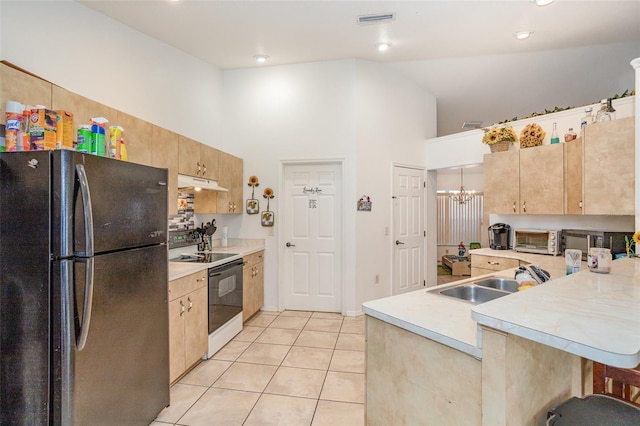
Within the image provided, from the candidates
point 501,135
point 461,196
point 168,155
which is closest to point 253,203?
point 168,155

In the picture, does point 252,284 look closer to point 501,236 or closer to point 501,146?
point 501,236

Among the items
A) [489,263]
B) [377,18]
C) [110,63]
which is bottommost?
[489,263]

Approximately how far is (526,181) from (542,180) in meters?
0.16

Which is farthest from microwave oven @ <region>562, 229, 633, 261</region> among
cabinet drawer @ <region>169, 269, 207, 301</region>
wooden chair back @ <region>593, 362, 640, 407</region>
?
cabinet drawer @ <region>169, 269, 207, 301</region>

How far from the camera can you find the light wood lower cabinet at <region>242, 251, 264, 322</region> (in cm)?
371

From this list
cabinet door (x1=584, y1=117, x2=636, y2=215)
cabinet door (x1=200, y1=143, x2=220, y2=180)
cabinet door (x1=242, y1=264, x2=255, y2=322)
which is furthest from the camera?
Result: cabinet door (x1=242, y1=264, x2=255, y2=322)

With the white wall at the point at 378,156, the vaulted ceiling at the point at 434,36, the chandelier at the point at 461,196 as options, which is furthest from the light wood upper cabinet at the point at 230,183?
the chandelier at the point at 461,196

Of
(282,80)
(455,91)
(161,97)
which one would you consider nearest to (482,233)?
(455,91)

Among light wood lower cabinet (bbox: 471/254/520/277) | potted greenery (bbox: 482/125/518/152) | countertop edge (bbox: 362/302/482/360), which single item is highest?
potted greenery (bbox: 482/125/518/152)

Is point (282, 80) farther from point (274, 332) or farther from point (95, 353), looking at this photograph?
point (95, 353)

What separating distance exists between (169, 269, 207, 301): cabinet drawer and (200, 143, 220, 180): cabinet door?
1.19m

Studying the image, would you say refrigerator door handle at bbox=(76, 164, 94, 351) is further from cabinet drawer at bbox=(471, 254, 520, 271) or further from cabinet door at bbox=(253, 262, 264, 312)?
cabinet drawer at bbox=(471, 254, 520, 271)

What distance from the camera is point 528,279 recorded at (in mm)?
1771

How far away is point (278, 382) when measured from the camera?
8.28ft
